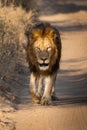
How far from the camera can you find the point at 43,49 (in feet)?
33.6

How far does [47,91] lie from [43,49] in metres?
0.66

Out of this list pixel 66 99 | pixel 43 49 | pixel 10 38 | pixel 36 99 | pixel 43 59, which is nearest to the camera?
pixel 43 59

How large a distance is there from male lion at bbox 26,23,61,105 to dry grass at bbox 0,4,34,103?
1069mm

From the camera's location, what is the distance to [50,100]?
10.4 metres

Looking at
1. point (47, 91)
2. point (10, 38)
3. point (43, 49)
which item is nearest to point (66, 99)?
point (47, 91)

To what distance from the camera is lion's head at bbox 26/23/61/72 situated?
10188 millimetres

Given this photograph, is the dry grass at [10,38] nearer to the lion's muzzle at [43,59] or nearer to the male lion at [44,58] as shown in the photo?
the male lion at [44,58]

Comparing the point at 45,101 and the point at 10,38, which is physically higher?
the point at 45,101

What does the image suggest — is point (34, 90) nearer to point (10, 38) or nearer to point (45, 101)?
point (45, 101)

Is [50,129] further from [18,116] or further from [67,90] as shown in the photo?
[67,90]

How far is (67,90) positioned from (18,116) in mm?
2035

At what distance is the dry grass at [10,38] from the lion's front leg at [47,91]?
47.5 inches

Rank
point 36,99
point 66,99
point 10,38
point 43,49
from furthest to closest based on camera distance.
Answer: point 10,38 < point 66,99 < point 36,99 < point 43,49

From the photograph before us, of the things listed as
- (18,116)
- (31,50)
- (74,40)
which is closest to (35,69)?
(31,50)
